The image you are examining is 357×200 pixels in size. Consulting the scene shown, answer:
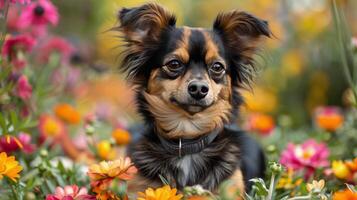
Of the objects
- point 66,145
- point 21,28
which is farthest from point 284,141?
point 21,28

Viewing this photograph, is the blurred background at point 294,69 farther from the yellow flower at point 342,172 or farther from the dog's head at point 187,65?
the yellow flower at point 342,172

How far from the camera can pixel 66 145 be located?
4.86 metres

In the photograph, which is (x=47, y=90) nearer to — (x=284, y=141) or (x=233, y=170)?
(x=233, y=170)

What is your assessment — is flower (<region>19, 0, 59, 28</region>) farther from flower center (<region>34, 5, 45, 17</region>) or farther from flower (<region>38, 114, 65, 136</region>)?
Answer: flower (<region>38, 114, 65, 136</region>)

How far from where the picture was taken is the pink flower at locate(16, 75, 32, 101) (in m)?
3.88

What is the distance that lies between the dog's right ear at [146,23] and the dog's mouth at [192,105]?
17.4 inches

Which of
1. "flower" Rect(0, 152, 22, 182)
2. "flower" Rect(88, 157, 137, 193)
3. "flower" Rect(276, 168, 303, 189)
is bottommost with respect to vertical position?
"flower" Rect(276, 168, 303, 189)

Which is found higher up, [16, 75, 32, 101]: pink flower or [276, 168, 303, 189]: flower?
[16, 75, 32, 101]: pink flower

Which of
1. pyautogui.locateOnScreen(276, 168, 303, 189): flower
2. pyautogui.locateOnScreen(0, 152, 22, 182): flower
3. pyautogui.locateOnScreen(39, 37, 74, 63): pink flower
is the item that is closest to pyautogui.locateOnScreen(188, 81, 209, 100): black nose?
pyautogui.locateOnScreen(276, 168, 303, 189): flower

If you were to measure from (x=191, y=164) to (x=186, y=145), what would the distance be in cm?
12

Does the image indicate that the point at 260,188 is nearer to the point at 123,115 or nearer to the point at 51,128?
the point at 51,128

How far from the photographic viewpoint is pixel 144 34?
3.48 meters

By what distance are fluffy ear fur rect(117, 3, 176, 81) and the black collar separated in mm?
468

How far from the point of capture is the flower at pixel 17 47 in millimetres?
3857
